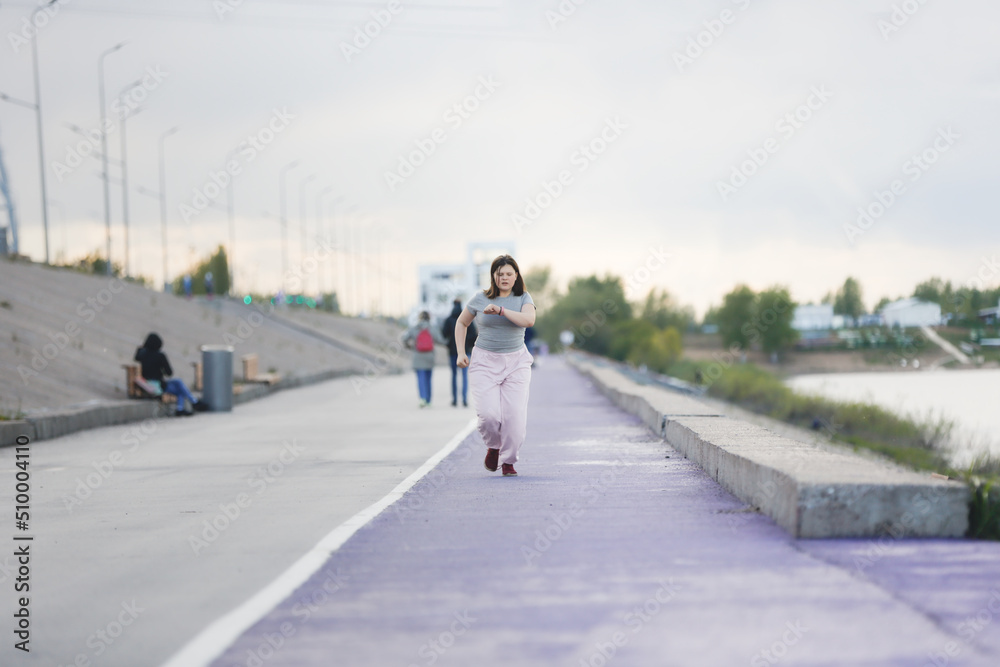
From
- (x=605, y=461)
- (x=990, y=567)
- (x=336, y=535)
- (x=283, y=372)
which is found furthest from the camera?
(x=283, y=372)

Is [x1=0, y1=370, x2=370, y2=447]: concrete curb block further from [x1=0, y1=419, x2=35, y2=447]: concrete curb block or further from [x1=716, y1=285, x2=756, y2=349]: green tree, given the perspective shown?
[x1=716, y1=285, x2=756, y2=349]: green tree

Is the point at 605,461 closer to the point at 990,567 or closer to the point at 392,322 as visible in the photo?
the point at 990,567

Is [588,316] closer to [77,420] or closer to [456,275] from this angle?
[456,275]

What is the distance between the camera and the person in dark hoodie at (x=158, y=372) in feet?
72.1

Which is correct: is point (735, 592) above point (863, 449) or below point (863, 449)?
above

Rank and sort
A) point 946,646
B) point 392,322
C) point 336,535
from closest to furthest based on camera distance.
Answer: point 946,646
point 336,535
point 392,322

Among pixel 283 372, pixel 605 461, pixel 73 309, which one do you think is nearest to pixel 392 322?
pixel 283 372

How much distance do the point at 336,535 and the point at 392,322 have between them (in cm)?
12697

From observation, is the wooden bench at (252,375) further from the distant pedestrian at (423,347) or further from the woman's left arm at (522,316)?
the woman's left arm at (522,316)

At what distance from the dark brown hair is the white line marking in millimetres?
2509

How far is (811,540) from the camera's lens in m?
6.63

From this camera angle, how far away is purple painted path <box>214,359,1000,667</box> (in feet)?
14.6

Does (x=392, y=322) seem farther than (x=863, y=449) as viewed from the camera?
Yes

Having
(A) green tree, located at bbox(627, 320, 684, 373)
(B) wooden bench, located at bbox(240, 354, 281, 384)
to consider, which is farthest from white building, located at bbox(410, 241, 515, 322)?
(B) wooden bench, located at bbox(240, 354, 281, 384)
